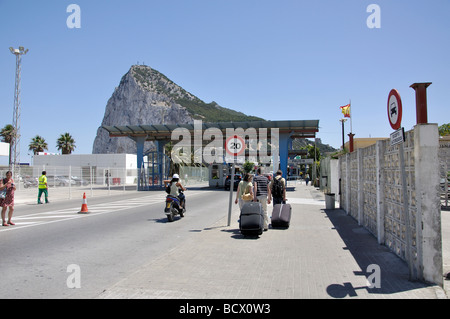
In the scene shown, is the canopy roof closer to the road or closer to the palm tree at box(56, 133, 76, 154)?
the road

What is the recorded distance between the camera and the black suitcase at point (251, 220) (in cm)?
895

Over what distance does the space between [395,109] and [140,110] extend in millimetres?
154548

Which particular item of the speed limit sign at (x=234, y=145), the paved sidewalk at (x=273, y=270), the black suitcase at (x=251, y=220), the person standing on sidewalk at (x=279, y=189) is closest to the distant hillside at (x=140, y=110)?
the person standing on sidewalk at (x=279, y=189)

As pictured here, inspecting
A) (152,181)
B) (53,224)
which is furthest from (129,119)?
(53,224)

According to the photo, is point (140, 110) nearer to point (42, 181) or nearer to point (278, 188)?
point (42, 181)

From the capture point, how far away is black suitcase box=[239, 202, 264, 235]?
8.95m

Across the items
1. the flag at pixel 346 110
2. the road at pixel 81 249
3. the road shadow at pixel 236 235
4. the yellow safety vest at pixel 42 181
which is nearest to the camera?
the road at pixel 81 249

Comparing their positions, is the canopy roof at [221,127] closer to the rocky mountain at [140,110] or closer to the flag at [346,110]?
the flag at [346,110]

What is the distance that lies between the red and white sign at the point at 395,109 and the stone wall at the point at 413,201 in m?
0.38

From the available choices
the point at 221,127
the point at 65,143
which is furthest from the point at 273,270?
the point at 65,143

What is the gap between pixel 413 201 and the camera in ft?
18.5

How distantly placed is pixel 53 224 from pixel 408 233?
10.2 meters

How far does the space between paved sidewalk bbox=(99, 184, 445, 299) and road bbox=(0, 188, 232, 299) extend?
47cm
